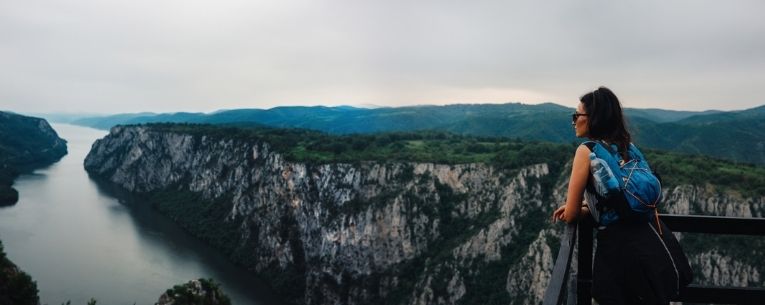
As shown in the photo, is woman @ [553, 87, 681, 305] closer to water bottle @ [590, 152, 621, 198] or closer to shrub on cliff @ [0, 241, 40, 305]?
water bottle @ [590, 152, 621, 198]

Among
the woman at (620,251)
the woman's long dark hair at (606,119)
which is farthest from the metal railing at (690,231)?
the woman's long dark hair at (606,119)

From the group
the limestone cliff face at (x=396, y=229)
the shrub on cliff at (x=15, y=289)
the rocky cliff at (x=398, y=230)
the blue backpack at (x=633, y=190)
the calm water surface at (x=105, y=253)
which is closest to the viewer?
the blue backpack at (x=633, y=190)

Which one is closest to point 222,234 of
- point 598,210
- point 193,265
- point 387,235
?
point 193,265

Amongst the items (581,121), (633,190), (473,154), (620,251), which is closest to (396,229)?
(473,154)

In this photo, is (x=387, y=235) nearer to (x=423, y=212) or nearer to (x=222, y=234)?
(x=423, y=212)

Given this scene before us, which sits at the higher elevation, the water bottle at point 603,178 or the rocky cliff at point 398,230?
the water bottle at point 603,178

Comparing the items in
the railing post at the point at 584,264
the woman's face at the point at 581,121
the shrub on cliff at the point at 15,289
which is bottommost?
the shrub on cliff at the point at 15,289

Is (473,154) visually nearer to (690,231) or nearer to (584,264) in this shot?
(690,231)

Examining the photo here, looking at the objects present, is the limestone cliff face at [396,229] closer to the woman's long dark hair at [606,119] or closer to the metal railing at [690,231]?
the metal railing at [690,231]
